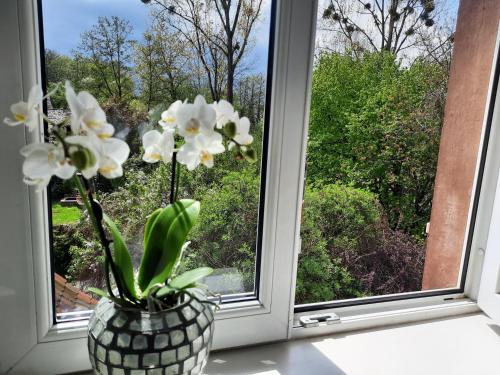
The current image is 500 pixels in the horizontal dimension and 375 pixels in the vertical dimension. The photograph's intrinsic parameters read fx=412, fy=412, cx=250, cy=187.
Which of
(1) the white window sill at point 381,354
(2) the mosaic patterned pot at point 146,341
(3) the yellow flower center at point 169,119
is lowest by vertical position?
(1) the white window sill at point 381,354

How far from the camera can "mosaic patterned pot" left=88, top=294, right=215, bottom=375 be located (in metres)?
0.63

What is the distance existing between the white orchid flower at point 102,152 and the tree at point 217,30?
15.2 inches

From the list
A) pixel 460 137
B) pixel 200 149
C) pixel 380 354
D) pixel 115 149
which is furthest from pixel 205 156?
pixel 460 137

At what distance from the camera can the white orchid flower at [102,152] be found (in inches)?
19.9

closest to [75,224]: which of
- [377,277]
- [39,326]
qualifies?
[39,326]

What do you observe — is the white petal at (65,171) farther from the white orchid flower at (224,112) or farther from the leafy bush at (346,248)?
the leafy bush at (346,248)

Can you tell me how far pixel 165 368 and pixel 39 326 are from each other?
339 millimetres

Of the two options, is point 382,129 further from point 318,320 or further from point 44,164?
point 44,164

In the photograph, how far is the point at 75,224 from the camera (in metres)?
0.85

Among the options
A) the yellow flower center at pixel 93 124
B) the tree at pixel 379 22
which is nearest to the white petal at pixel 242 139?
the yellow flower center at pixel 93 124

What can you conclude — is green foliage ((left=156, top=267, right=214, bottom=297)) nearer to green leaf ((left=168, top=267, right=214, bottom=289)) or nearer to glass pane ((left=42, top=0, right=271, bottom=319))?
green leaf ((left=168, top=267, right=214, bottom=289))

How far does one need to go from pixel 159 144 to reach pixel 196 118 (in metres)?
0.09

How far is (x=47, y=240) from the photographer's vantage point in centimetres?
80

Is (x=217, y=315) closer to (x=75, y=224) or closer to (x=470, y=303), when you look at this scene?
(x=75, y=224)
